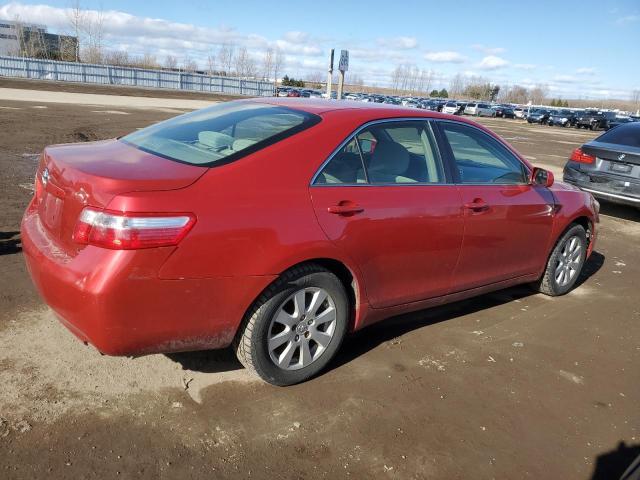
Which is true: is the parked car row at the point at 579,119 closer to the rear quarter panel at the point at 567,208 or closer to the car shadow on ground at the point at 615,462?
the rear quarter panel at the point at 567,208

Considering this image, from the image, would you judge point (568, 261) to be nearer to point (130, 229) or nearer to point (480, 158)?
point (480, 158)

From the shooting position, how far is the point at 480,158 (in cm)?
439

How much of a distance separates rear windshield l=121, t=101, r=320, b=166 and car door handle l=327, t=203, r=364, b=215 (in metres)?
0.51

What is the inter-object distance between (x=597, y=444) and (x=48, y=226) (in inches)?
129

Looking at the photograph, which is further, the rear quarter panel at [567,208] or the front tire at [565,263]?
the front tire at [565,263]

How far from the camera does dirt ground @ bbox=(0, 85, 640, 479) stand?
2670 mm

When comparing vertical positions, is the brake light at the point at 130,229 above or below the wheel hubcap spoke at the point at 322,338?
above

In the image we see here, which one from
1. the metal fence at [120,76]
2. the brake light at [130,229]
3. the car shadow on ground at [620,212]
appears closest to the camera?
the brake light at [130,229]

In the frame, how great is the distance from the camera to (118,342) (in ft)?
8.77

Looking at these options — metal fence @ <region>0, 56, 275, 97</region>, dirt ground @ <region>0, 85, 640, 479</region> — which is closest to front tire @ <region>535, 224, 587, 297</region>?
dirt ground @ <region>0, 85, 640, 479</region>

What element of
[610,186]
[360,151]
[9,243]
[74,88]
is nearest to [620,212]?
[610,186]

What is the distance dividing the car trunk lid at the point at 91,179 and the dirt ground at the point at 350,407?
0.90m

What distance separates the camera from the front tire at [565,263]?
5023 mm

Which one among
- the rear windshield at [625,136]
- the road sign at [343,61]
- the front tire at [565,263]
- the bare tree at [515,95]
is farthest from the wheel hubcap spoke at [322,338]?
the bare tree at [515,95]
